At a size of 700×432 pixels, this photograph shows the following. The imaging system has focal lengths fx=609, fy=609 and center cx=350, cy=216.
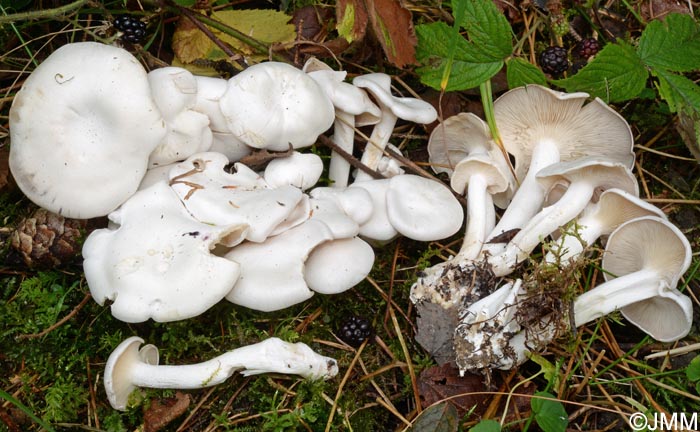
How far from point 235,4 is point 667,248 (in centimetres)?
229

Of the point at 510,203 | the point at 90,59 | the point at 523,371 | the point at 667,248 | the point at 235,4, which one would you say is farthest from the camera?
the point at 235,4

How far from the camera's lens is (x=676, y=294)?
244 cm

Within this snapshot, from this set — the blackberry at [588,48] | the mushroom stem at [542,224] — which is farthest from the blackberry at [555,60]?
the mushroom stem at [542,224]

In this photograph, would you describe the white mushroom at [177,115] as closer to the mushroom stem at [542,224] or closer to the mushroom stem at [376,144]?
the mushroom stem at [376,144]

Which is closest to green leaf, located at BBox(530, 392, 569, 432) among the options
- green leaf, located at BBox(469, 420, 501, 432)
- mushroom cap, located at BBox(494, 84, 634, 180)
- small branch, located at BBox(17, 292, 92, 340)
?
green leaf, located at BBox(469, 420, 501, 432)

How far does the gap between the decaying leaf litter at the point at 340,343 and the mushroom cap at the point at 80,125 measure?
0.31m

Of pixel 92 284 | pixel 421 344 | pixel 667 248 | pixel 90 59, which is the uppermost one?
pixel 90 59

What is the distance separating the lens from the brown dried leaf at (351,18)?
2.65 meters

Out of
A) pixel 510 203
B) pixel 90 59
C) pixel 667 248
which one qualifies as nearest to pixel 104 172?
pixel 90 59

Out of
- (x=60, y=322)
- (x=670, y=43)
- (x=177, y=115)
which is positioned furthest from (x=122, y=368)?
(x=670, y=43)

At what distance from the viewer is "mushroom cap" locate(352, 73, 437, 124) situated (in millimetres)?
2684

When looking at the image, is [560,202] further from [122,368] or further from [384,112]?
[122,368]

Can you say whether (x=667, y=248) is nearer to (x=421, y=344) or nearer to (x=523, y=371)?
(x=523, y=371)

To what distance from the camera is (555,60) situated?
9.66 ft
